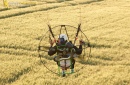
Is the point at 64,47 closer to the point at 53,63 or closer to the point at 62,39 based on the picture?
the point at 62,39

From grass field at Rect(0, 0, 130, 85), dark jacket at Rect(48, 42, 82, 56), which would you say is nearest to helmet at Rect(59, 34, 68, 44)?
dark jacket at Rect(48, 42, 82, 56)

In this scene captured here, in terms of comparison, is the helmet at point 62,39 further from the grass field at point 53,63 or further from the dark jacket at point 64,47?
the grass field at point 53,63

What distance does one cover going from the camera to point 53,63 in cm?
1827

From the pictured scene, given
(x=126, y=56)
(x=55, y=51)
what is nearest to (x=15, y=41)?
(x=126, y=56)

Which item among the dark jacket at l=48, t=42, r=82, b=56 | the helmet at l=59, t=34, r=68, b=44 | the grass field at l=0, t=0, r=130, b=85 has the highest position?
the helmet at l=59, t=34, r=68, b=44

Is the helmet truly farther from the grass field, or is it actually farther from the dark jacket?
the grass field

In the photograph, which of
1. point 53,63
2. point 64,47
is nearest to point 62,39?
point 64,47

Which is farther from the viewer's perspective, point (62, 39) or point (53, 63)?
point (53, 63)

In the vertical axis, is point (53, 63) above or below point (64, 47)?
below

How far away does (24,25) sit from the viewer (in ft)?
111

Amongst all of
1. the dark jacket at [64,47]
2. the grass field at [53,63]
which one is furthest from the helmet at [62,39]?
the grass field at [53,63]

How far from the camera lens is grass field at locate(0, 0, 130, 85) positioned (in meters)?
15.0

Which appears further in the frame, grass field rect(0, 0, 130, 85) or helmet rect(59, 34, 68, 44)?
grass field rect(0, 0, 130, 85)

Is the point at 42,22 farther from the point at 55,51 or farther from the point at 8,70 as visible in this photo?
the point at 55,51
